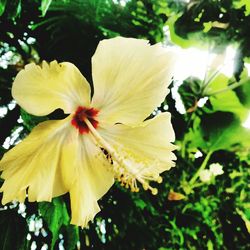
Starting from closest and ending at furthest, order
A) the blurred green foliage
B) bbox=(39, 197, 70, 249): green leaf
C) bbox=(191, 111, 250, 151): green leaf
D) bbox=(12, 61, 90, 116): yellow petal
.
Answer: bbox=(12, 61, 90, 116): yellow petal → bbox=(39, 197, 70, 249): green leaf → the blurred green foliage → bbox=(191, 111, 250, 151): green leaf

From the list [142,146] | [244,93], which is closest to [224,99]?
[244,93]

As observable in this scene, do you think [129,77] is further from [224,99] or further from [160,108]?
[224,99]

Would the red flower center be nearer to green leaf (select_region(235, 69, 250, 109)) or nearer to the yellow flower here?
the yellow flower

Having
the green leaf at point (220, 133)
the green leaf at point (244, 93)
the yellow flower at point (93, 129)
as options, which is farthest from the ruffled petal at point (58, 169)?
the green leaf at point (244, 93)

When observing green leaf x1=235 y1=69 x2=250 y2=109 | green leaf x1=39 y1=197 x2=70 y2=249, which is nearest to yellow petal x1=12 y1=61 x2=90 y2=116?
green leaf x1=39 y1=197 x2=70 y2=249

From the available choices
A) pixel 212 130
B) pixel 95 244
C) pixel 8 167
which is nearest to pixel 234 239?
pixel 212 130

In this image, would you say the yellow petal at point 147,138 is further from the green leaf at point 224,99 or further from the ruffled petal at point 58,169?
the green leaf at point 224,99

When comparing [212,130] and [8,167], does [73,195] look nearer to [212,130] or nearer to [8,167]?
[8,167]
